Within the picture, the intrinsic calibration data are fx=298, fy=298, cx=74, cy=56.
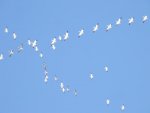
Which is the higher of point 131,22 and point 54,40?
point 54,40

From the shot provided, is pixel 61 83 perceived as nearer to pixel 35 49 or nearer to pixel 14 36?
pixel 35 49

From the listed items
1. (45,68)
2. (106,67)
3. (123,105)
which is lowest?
(123,105)

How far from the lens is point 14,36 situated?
6512 mm

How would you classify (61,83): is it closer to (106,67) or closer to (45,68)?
(45,68)

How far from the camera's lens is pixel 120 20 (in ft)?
22.0

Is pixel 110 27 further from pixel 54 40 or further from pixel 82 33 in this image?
pixel 54 40

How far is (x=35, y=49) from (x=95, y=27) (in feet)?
4.89

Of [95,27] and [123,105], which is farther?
[95,27]

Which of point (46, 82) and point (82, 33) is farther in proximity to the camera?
point (82, 33)

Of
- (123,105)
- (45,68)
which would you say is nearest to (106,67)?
(123,105)

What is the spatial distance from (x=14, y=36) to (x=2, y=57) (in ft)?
1.76

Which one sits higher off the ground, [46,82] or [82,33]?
[82,33]

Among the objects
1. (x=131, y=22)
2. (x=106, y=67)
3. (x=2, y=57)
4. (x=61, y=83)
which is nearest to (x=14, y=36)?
(x=2, y=57)

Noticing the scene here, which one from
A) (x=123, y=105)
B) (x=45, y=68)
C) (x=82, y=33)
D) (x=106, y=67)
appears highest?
(x=82, y=33)
